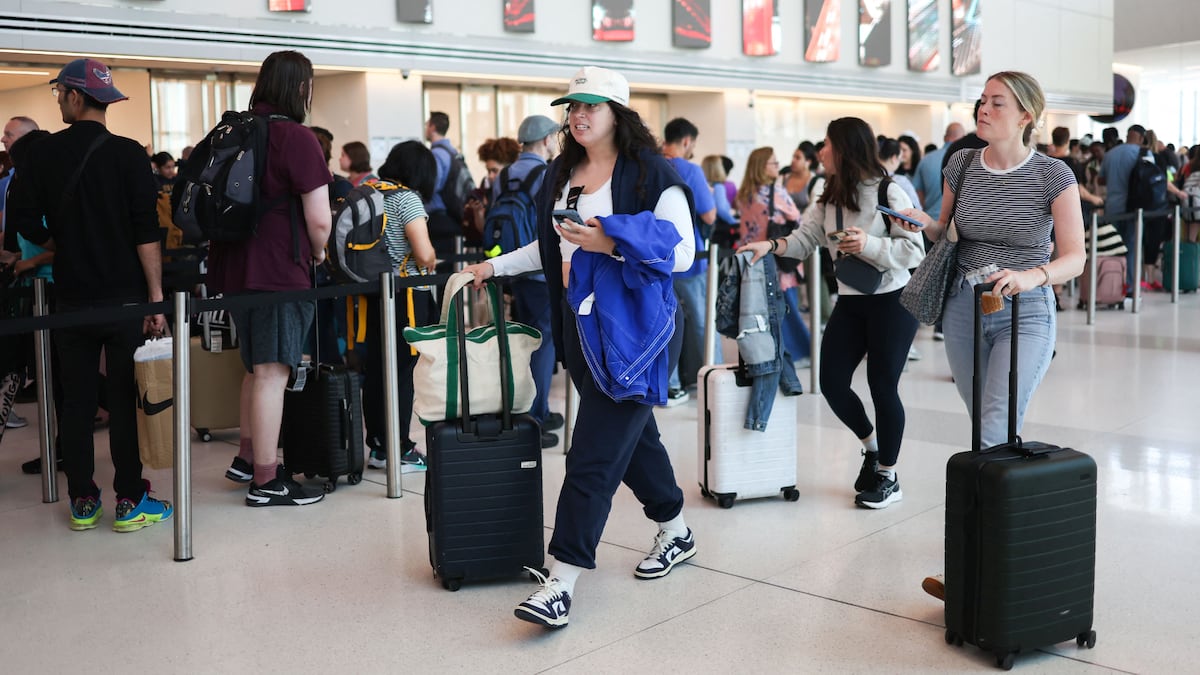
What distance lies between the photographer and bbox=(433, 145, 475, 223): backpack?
9156 mm

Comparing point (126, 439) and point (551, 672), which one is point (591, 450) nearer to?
point (551, 672)

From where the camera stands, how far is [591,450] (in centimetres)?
345

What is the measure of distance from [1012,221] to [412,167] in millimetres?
2906

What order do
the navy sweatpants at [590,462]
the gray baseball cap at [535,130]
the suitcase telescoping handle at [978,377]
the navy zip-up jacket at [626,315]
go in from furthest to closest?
the gray baseball cap at [535,130] < the navy sweatpants at [590,462] < the navy zip-up jacket at [626,315] < the suitcase telescoping handle at [978,377]

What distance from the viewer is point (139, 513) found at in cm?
470

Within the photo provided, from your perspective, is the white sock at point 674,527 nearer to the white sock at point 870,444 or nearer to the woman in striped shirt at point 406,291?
the white sock at point 870,444

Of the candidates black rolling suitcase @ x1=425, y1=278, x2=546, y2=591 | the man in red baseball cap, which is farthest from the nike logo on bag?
black rolling suitcase @ x1=425, y1=278, x2=546, y2=591

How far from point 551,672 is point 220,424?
125 inches

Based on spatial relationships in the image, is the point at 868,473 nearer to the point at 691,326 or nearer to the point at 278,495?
the point at 278,495

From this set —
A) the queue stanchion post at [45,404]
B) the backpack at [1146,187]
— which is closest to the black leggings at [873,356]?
the queue stanchion post at [45,404]

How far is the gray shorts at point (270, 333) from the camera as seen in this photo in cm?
478

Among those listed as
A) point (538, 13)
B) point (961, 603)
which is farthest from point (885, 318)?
point (538, 13)

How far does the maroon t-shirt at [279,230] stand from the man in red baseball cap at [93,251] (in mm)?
303

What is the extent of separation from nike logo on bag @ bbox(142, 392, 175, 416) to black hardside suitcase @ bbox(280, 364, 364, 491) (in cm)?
53
